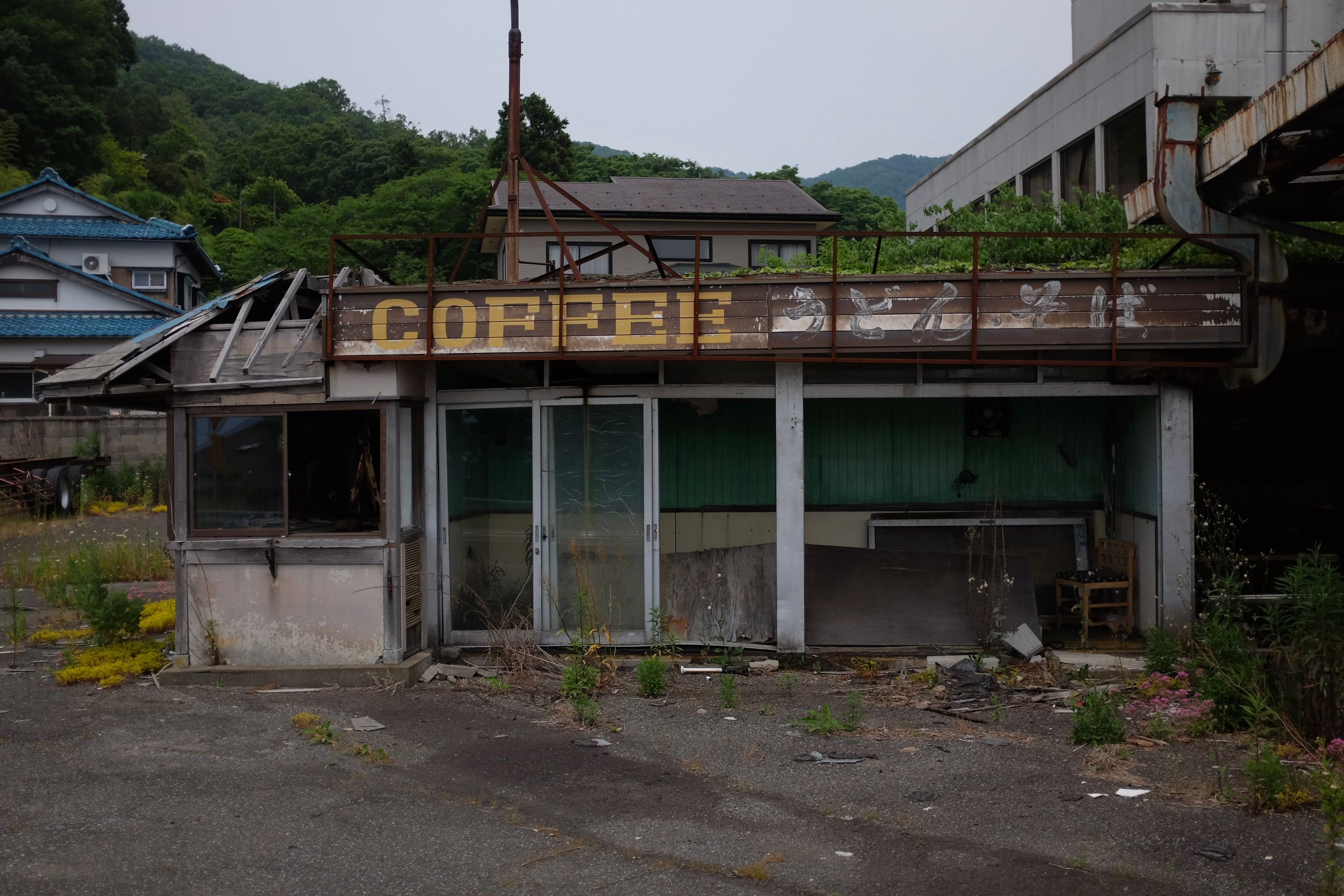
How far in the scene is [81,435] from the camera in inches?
924

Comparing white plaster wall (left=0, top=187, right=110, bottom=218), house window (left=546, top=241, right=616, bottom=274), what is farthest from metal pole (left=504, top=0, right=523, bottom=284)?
white plaster wall (left=0, top=187, right=110, bottom=218)

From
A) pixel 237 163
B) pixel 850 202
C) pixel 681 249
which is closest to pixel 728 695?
pixel 681 249

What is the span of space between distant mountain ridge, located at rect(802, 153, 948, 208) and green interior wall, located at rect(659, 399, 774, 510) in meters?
116

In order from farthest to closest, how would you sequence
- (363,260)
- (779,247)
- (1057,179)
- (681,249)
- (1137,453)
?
(681,249)
(779,247)
(1057,179)
(1137,453)
(363,260)

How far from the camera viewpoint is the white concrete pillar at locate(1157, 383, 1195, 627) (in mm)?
8977

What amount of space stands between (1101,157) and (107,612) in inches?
599

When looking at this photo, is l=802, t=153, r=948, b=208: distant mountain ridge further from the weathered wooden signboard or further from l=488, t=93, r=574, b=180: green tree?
the weathered wooden signboard

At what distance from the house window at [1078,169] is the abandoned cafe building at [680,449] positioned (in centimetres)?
759

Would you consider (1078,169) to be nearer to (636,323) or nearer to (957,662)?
(957,662)

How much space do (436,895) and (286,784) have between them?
6.60ft

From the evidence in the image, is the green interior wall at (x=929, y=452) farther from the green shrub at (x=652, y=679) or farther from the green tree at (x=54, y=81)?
the green tree at (x=54, y=81)

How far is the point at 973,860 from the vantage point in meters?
4.89

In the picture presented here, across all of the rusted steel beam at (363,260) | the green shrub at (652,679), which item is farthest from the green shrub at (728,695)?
the rusted steel beam at (363,260)

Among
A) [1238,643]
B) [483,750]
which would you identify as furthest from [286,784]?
[1238,643]
